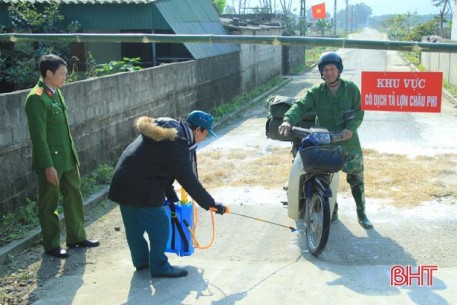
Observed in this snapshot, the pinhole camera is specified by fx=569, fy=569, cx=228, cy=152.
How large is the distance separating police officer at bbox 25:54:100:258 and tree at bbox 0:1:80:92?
7.71 m

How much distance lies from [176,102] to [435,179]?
19.2ft

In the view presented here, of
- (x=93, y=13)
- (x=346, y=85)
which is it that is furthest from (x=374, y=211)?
(x=93, y=13)

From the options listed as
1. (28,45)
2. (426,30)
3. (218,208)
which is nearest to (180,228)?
(218,208)

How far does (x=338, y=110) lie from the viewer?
596 cm

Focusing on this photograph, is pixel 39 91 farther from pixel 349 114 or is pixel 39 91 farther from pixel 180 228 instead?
pixel 349 114

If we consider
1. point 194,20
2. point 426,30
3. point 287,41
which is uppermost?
point 194,20

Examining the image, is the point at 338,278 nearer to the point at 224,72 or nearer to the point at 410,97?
the point at 410,97

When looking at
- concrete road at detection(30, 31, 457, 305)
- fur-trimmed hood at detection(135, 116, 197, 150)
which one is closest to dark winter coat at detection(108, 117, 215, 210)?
fur-trimmed hood at detection(135, 116, 197, 150)

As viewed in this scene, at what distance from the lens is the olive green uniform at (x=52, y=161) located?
5223mm

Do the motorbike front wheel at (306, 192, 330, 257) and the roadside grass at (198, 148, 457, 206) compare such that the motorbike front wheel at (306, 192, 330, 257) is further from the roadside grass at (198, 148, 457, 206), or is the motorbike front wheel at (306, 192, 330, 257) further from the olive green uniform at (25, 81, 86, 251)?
the olive green uniform at (25, 81, 86, 251)

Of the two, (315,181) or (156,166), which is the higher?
(156,166)

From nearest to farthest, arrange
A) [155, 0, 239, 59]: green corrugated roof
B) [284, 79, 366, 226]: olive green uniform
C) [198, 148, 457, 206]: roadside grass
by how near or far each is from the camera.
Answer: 1. [284, 79, 366, 226]: olive green uniform
2. [198, 148, 457, 206]: roadside grass
3. [155, 0, 239, 59]: green corrugated roof

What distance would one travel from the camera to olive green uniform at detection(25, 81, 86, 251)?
522 centimetres

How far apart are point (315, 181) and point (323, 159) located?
1.09ft
